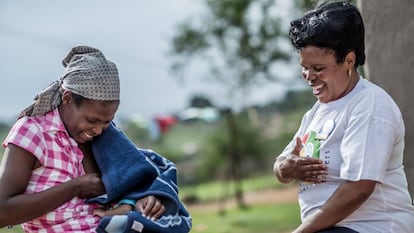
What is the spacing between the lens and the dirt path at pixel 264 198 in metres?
19.6

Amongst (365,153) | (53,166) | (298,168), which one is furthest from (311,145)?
(53,166)

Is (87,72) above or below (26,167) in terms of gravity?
above

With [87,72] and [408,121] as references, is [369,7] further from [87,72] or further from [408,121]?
[87,72]

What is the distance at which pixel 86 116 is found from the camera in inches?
128

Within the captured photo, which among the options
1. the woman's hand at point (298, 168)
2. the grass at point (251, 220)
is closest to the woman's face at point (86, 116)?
the woman's hand at point (298, 168)

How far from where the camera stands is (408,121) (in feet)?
16.8

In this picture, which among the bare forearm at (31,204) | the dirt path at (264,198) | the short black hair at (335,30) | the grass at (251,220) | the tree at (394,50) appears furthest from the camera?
the dirt path at (264,198)

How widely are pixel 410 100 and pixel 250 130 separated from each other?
50.3 ft

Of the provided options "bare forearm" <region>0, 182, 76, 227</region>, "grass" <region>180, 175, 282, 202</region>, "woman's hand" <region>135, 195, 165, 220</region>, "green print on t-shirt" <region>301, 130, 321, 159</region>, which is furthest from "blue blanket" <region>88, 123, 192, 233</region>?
"grass" <region>180, 175, 282, 202</region>

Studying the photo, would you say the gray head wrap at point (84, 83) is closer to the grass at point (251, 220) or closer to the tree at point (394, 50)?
the tree at point (394, 50)

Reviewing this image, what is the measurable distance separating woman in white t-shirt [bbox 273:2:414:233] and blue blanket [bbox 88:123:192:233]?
1.58 feet

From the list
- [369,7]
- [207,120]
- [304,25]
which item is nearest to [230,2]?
[207,120]

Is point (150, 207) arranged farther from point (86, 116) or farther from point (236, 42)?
point (236, 42)

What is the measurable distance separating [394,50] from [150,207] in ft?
7.92
